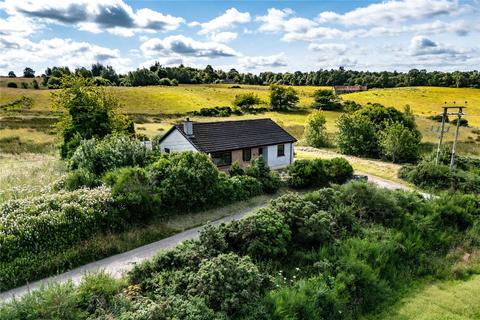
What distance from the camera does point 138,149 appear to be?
71.2ft

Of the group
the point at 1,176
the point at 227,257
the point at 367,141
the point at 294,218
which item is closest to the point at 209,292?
the point at 227,257

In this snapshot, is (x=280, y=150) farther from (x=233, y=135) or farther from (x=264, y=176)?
(x=264, y=176)

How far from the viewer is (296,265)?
12.0 m

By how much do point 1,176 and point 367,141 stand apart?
32.1 m

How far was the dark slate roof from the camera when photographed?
26328 mm

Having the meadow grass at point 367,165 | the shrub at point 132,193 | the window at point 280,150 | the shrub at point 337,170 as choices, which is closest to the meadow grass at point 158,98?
the meadow grass at point 367,165

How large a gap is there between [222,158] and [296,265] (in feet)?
50.9

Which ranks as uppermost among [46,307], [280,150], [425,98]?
[425,98]

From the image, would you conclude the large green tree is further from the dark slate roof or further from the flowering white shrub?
the flowering white shrub

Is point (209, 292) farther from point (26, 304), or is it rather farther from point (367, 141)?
point (367, 141)

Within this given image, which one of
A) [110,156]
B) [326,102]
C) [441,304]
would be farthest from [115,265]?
[326,102]

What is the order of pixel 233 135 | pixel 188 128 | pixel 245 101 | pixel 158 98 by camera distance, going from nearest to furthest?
pixel 188 128 < pixel 233 135 < pixel 245 101 < pixel 158 98

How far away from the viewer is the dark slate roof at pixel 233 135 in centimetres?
2633

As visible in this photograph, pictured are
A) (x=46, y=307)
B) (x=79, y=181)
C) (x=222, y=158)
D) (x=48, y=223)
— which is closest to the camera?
(x=46, y=307)
